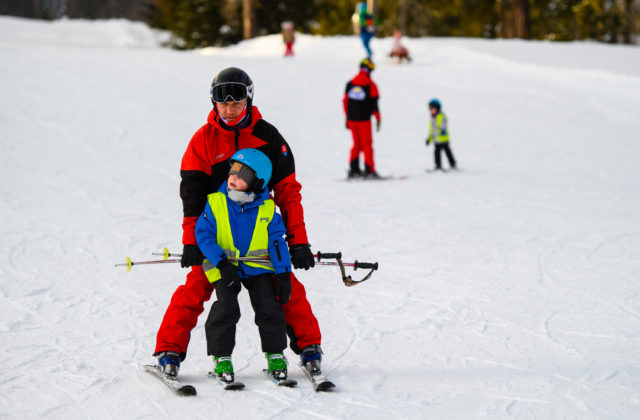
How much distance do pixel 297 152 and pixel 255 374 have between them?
8750 mm

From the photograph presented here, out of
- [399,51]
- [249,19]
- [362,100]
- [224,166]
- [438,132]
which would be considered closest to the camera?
[224,166]

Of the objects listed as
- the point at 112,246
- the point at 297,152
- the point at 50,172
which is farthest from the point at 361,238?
the point at 297,152

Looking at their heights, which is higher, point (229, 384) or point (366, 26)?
point (366, 26)

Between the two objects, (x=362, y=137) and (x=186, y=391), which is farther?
(x=362, y=137)

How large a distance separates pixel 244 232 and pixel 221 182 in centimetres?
35

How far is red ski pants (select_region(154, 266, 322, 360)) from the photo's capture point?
350 cm

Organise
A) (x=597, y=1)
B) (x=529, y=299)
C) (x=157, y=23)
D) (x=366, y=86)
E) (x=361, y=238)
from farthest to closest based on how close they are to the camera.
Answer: (x=157, y=23) → (x=597, y=1) → (x=366, y=86) → (x=361, y=238) → (x=529, y=299)

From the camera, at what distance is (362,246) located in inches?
266

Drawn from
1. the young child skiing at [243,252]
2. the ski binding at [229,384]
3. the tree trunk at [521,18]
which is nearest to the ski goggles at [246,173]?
the young child skiing at [243,252]

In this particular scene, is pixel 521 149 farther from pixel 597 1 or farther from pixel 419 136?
pixel 597 1

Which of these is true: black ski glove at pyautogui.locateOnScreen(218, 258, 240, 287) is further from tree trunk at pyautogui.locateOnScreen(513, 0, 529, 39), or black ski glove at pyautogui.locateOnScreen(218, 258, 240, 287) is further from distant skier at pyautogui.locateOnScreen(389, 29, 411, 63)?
tree trunk at pyautogui.locateOnScreen(513, 0, 529, 39)

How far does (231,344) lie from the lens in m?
3.42

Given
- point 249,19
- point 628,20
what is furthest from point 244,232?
point 628,20

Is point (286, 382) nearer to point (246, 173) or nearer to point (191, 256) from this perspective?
point (191, 256)
